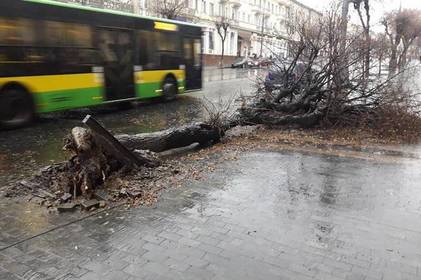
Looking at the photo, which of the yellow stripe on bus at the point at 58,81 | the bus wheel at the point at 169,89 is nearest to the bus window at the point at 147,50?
the bus wheel at the point at 169,89

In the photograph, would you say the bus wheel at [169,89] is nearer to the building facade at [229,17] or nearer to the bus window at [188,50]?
the bus window at [188,50]

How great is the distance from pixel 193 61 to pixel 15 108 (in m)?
8.58

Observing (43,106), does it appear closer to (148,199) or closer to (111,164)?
(111,164)

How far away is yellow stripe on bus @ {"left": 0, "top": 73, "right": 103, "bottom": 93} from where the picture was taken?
34.4 feet

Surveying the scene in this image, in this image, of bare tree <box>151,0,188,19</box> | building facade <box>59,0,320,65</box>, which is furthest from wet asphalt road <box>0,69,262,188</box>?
building facade <box>59,0,320,65</box>

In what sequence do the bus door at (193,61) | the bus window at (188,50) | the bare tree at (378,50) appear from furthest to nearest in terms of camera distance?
the bus door at (193,61) → the bus window at (188,50) → the bare tree at (378,50)

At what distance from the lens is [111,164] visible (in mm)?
6602

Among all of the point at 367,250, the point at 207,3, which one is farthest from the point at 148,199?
the point at 207,3

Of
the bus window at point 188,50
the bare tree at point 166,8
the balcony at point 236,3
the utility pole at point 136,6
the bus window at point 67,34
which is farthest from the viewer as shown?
the balcony at point 236,3

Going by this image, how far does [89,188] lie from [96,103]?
24.0 ft

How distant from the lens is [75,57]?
11688 mm

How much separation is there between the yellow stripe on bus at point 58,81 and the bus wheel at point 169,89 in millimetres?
3692

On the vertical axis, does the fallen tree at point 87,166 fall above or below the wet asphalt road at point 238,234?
→ above

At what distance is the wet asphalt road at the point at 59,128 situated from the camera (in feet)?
26.1
